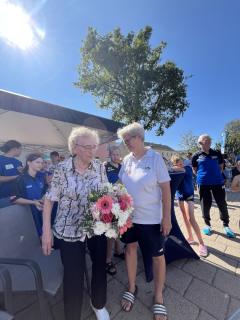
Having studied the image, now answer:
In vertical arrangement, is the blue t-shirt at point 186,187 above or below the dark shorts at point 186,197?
above

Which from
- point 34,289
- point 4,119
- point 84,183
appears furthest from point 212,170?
point 4,119

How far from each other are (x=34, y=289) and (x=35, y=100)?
2313 millimetres

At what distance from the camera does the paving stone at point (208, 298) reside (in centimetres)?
180

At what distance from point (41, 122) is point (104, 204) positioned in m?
4.25

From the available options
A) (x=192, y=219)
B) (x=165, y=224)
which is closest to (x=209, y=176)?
(x=192, y=219)

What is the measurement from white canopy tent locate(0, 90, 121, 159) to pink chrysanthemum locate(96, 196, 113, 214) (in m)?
1.78

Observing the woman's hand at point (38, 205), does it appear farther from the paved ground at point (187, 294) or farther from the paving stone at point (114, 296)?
the paving stone at point (114, 296)

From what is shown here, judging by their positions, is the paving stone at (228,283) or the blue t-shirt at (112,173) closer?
the paving stone at (228,283)

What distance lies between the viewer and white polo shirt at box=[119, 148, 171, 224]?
1.68 meters

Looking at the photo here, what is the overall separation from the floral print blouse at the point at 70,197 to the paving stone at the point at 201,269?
1641mm

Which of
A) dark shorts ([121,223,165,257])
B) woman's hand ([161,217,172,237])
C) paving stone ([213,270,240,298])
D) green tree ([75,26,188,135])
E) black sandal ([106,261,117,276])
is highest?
green tree ([75,26,188,135])

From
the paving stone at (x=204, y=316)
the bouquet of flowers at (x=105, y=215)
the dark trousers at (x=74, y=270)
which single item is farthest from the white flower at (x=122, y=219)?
the paving stone at (x=204, y=316)

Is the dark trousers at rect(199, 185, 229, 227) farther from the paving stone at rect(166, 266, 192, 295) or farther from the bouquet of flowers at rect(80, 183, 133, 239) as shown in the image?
the bouquet of flowers at rect(80, 183, 133, 239)

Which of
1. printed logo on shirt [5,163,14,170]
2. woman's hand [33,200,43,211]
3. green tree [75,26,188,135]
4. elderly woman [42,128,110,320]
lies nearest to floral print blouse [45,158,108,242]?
elderly woman [42,128,110,320]
